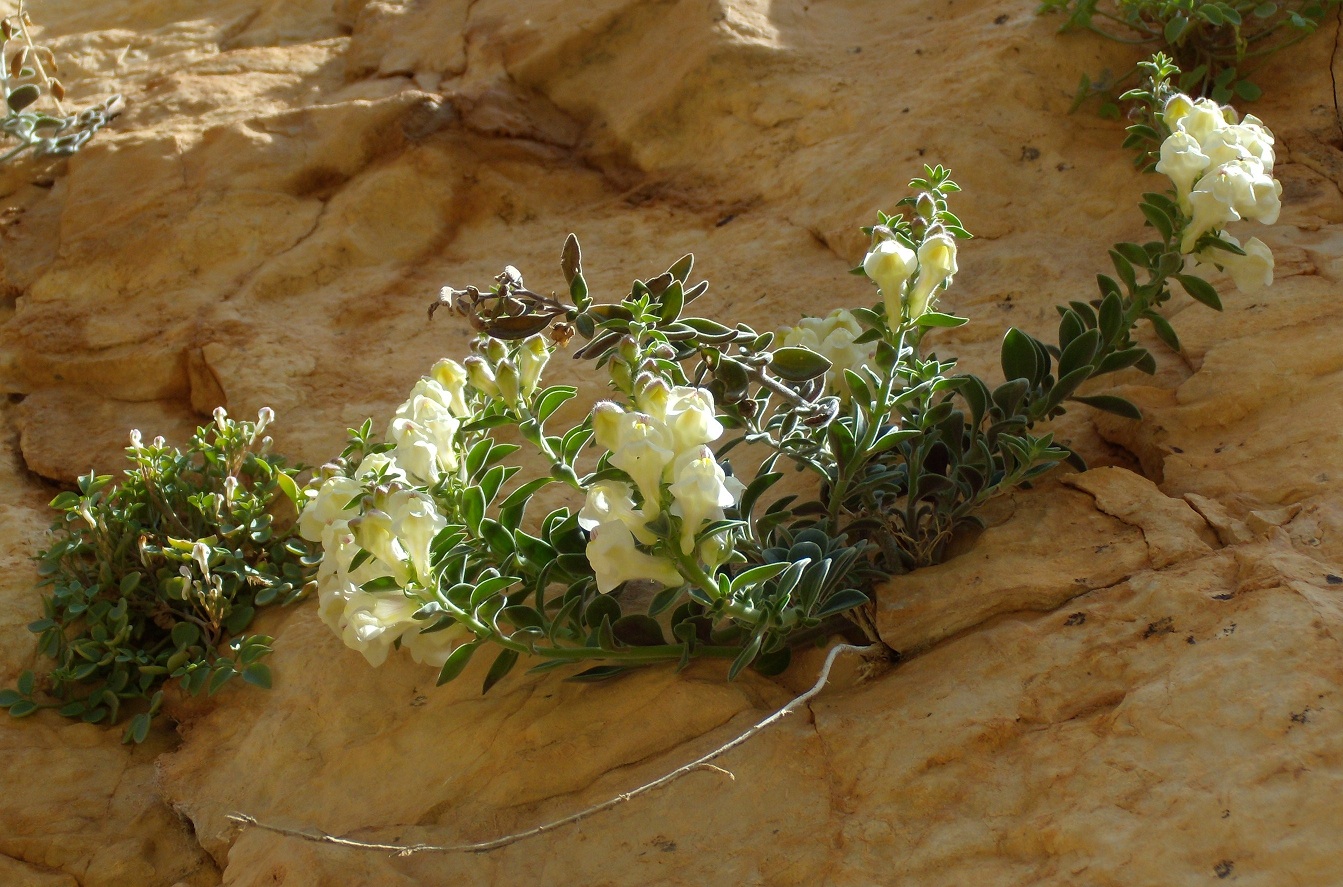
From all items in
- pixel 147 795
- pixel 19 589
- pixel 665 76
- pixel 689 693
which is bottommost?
pixel 147 795

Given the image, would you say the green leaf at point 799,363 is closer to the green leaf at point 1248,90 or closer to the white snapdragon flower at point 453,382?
the white snapdragon flower at point 453,382

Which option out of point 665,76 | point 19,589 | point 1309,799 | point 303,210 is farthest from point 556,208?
point 1309,799

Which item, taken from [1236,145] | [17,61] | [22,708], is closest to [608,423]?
[1236,145]

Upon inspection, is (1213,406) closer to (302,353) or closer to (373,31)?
(302,353)

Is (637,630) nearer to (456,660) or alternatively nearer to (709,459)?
(456,660)

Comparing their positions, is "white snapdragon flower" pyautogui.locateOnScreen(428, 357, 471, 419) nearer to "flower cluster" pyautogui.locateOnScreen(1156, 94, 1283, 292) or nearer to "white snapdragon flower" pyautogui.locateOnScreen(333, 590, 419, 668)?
"white snapdragon flower" pyautogui.locateOnScreen(333, 590, 419, 668)
